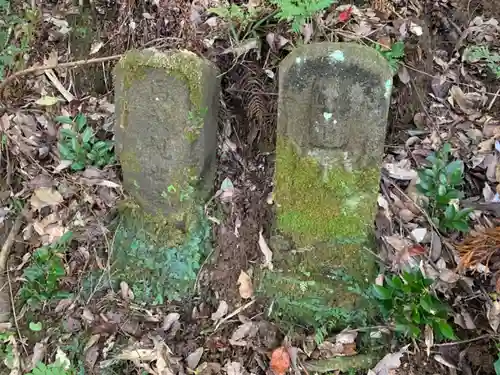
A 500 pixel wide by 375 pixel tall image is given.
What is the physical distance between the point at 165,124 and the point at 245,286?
96 centimetres

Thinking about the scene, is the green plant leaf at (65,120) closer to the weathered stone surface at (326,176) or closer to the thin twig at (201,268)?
the thin twig at (201,268)

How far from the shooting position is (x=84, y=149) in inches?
128

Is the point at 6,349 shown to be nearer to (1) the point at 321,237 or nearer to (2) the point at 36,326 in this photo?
(2) the point at 36,326

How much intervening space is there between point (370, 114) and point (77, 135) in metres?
1.71

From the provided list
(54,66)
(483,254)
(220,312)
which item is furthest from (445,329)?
(54,66)

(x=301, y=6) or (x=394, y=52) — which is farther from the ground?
(x=301, y=6)

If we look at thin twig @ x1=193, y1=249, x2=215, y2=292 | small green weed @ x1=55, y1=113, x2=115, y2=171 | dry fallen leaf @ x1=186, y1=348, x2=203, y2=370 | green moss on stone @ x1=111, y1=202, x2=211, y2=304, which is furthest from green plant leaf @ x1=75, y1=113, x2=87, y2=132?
dry fallen leaf @ x1=186, y1=348, x2=203, y2=370

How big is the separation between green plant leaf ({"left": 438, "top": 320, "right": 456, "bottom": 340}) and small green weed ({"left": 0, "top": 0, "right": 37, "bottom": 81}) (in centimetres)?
305

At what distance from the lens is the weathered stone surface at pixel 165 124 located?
9.31 feet

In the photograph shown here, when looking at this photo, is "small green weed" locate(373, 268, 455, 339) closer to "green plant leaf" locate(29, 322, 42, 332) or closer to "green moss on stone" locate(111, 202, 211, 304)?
"green moss on stone" locate(111, 202, 211, 304)

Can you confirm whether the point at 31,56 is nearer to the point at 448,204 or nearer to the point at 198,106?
the point at 198,106

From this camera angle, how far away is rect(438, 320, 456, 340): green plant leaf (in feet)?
8.23

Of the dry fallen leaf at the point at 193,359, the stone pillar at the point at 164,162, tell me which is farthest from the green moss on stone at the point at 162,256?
the dry fallen leaf at the point at 193,359

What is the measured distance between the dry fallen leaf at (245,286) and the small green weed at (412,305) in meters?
0.66
